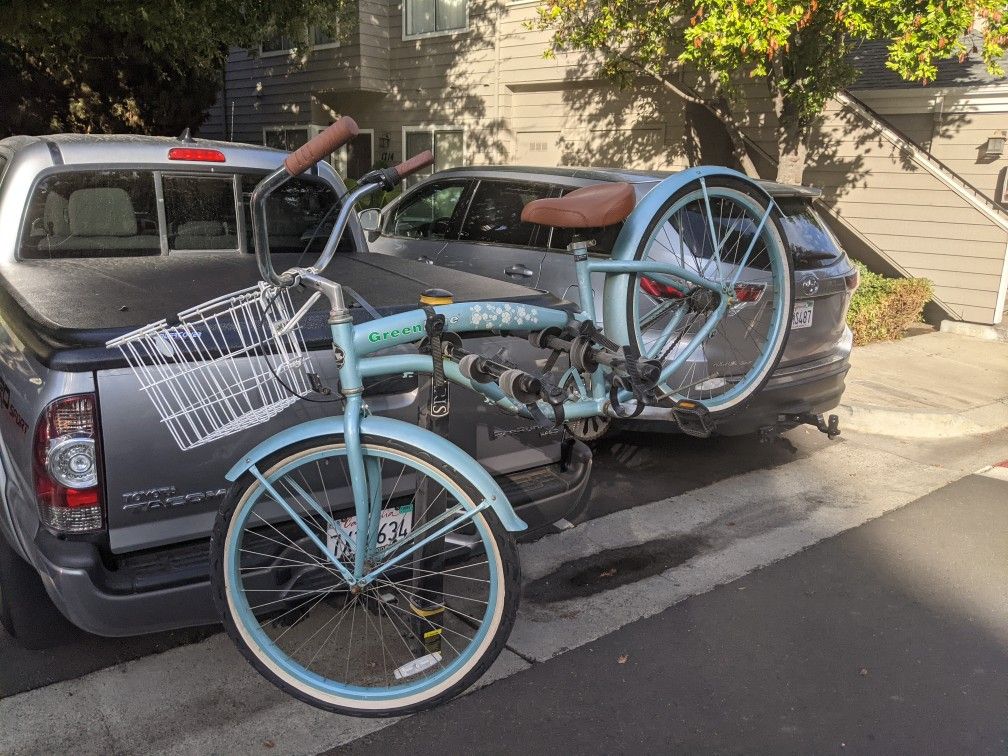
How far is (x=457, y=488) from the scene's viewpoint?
2473 mm

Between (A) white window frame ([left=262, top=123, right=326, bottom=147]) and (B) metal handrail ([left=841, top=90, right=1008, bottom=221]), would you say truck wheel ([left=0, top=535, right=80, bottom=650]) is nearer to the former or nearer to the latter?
(B) metal handrail ([left=841, top=90, right=1008, bottom=221])

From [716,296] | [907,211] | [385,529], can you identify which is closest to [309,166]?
[385,529]

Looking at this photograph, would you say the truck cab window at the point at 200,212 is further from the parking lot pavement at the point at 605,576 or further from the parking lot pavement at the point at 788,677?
the parking lot pavement at the point at 788,677

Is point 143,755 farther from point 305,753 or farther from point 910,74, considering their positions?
point 910,74

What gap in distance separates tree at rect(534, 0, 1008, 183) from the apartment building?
0.99m

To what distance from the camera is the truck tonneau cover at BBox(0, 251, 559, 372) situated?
2520 mm

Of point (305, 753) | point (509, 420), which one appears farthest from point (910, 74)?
point (305, 753)

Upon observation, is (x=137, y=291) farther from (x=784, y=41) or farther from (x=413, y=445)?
(x=784, y=41)

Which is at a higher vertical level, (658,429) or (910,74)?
(910,74)

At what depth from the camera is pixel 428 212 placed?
663 centimetres

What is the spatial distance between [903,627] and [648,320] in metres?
1.70

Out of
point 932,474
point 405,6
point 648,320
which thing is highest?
point 405,6

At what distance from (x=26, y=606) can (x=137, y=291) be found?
1210 mm

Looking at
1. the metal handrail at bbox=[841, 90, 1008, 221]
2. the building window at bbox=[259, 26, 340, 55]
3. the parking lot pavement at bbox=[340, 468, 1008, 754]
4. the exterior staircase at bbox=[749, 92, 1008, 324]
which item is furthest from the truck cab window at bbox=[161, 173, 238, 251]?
the building window at bbox=[259, 26, 340, 55]
